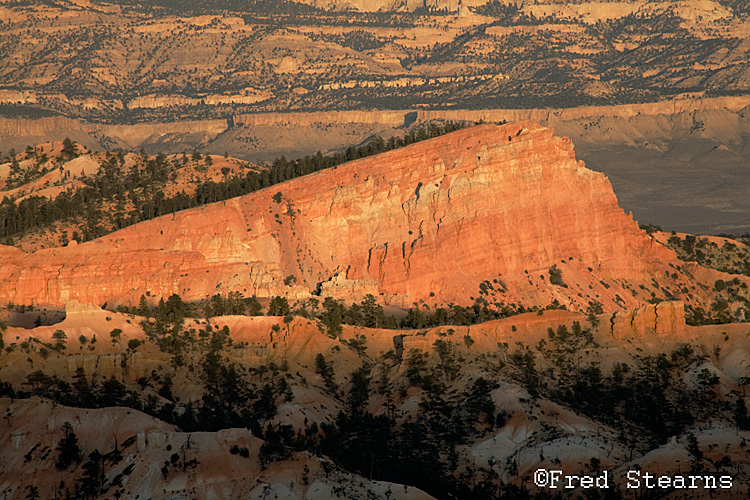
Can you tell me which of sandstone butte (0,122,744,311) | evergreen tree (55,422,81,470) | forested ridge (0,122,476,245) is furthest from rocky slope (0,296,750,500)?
forested ridge (0,122,476,245)

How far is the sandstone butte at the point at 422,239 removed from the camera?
16425cm

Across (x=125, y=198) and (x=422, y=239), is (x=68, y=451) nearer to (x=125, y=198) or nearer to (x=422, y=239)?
(x=422, y=239)

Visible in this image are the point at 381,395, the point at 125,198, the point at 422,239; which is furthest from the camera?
the point at 125,198

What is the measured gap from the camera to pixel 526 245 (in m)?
180

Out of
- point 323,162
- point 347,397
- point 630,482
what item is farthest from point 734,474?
point 323,162

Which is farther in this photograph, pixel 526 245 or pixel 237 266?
pixel 526 245

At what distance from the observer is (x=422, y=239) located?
175 meters

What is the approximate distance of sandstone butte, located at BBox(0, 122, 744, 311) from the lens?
16425 centimetres

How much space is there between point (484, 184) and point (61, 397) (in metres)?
71.6

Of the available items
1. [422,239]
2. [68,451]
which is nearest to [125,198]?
[422,239]

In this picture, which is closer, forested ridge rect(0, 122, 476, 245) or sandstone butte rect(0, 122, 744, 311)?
sandstone butte rect(0, 122, 744, 311)

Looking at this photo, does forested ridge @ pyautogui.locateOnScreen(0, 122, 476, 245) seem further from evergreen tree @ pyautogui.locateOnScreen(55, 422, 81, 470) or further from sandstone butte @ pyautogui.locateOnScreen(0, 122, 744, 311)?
evergreen tree @ pyautogui.locateOnScreen(55, 422, 81, 470)

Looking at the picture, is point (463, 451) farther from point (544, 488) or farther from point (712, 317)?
point (712, 317)

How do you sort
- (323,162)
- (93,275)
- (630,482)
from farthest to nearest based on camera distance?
(323,162) → (93,275) → (630,482)
